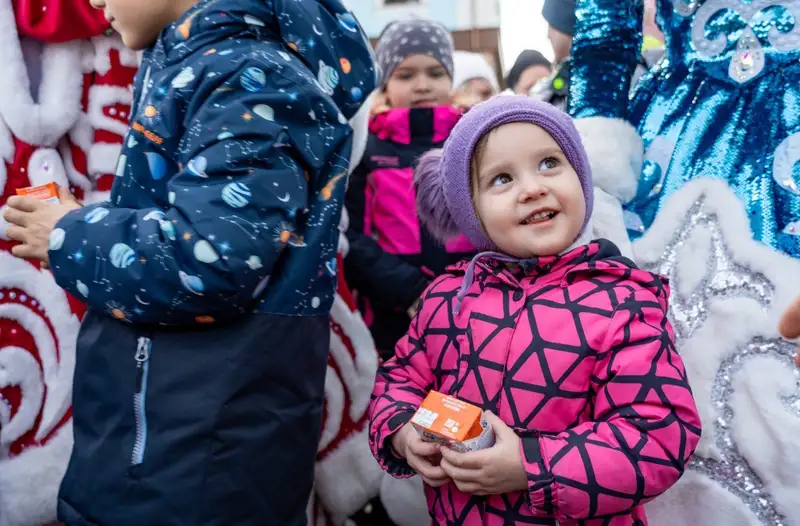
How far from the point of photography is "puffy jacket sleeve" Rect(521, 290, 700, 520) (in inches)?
31.9

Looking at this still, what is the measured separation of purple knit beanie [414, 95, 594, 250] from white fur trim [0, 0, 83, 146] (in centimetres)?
74

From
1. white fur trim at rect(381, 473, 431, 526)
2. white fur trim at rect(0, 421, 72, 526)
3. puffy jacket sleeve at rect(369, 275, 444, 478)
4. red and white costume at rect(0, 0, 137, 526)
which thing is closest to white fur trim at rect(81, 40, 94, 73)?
red and white costume at rect(0, 0, 137, 526)

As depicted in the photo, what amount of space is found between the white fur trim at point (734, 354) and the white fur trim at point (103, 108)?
3.41 feet

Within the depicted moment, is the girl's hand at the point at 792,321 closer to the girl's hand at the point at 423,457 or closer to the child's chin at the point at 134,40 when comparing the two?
the girl's hand at the point at 423,457

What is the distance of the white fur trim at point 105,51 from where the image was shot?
1318 millimetres

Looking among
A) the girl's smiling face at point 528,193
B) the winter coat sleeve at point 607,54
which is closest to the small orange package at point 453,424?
the girl's smiling face at point 528,193

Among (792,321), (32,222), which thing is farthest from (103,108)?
(792,321)

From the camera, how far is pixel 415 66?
196 centimetres

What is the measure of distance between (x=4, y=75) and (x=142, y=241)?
610mm

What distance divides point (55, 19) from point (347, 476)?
106 centimetres

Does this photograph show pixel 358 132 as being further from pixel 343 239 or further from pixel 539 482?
pixel 539 482

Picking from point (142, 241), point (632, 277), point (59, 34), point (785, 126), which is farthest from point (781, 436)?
point (59, 34)

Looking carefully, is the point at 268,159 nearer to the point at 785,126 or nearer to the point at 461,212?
the point at 461,212

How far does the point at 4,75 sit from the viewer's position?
4.00 ft
